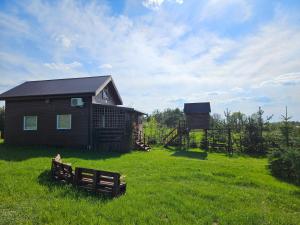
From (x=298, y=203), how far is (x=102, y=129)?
13.2 metres

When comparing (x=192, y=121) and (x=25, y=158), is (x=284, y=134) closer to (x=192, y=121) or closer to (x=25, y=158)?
(x=192, y=121)

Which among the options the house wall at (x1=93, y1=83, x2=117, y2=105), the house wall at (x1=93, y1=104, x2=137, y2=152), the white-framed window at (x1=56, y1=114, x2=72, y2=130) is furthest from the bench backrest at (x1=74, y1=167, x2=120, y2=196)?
the house wall at (x1=93, y1=83, x2=117, y2=105)

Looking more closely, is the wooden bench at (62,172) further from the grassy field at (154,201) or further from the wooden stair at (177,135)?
the wooden stair at (177,135)

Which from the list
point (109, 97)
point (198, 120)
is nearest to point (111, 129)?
point (109, 97)

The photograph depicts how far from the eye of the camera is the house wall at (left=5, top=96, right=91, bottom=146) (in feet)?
58.3

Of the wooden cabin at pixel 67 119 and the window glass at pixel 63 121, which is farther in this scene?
the window glass at pixel 63 121

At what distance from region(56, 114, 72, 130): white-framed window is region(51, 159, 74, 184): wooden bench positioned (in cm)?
938

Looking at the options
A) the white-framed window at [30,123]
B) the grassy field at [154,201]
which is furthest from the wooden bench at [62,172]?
the white-framed window at [30,123]

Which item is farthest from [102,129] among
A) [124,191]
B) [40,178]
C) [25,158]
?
[124,191]

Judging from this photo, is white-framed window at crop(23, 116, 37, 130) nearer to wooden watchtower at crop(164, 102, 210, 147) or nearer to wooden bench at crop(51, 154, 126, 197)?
wooden bench at crop(51, 154, 126, 197)

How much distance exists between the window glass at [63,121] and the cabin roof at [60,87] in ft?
5.61

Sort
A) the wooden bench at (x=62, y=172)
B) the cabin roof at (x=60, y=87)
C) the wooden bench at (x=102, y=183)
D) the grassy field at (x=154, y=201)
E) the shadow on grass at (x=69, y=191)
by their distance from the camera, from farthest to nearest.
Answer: the cabin roof at (x=60, y=87) < the wooden bench at (x=62, y=172) < the wooden bench at (x=102, y=183) < the shadow on grass at (x=69, y=191) < the grassy field at (x=154, y=201)

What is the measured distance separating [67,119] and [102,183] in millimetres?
11801

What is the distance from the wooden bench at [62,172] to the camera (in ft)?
26.9
